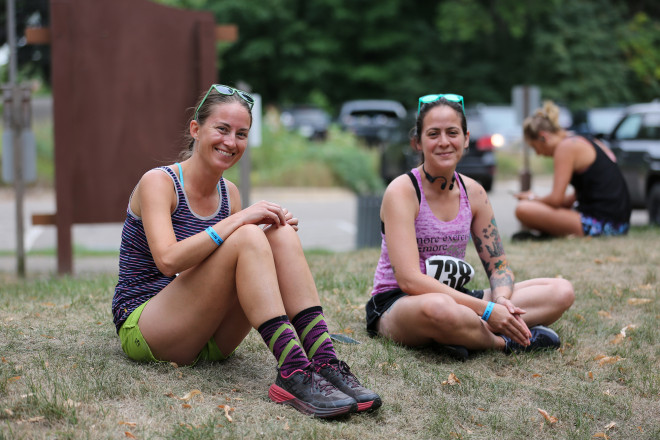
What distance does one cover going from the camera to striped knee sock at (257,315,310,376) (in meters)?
3.78

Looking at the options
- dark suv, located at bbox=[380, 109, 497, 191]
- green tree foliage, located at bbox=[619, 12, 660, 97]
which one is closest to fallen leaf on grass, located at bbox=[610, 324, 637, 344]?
dark suv, located at bbox=[380, 109, 497, 191]

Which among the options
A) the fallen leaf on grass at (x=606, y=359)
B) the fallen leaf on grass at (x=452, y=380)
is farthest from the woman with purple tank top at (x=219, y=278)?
the fallen leaf on grass at (x=606, y=359)

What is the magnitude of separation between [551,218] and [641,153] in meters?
3.26

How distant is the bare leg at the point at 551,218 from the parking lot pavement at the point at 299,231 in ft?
2.44

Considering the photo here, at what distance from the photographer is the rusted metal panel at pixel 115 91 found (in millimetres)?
8766

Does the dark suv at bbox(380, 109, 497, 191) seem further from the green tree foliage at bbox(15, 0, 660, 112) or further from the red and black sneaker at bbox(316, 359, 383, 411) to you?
the green tree foliage at bbox(15, 0, 660, 112)

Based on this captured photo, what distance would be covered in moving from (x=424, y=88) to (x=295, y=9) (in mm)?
6863

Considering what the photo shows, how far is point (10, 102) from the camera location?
9203 mm

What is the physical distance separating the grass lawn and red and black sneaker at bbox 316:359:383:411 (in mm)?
79

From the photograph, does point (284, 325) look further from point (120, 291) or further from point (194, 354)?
point (120, 291)

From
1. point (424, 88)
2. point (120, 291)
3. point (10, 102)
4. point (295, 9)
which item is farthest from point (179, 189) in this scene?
point (295, 9)

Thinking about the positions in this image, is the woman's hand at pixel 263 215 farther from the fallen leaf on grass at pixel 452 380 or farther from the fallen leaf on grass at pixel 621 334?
the fallen leaf on grass at pixel 621 334

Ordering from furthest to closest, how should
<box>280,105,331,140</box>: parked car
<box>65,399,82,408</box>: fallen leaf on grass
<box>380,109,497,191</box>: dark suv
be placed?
<box>280,105,331,140</box>: parked car < <box>380,109,497,191</box>: dark suv < <box>65,399,82,408</box>: fallen leaf on grass

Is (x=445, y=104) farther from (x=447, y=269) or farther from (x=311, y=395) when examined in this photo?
(x=311, y=395)
